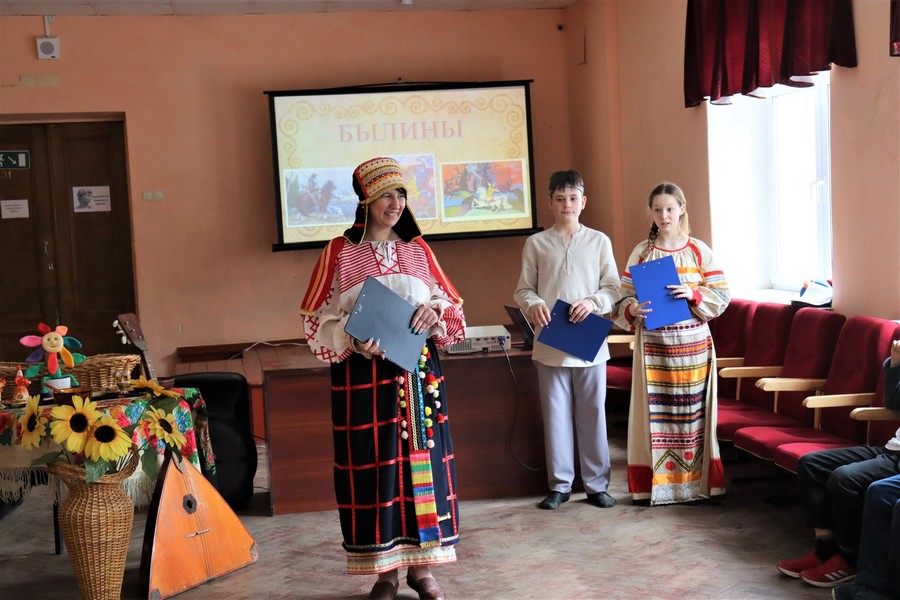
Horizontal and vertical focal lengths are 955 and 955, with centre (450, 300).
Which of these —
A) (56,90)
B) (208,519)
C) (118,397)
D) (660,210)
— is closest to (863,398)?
(660,210)

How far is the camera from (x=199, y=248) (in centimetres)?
730

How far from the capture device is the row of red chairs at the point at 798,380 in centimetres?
387

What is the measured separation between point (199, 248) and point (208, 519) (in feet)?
12.6

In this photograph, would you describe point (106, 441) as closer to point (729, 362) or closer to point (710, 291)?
point (710, 291)

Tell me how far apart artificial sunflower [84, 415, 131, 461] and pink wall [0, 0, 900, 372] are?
4.06 meters

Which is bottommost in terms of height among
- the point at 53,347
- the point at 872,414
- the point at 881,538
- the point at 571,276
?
the point at 881,538

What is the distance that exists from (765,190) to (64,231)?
16.5 ft

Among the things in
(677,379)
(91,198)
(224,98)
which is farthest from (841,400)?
(91,198)

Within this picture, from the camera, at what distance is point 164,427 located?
3.58 m

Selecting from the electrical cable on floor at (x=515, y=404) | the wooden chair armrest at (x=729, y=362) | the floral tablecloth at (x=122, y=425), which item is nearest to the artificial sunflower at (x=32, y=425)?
the floral tablecloth at (x=122, y=425)

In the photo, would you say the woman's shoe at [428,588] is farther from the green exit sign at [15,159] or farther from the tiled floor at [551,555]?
the green exit sign at [15,159]

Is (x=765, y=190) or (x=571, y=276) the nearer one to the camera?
(x=571, y=276)

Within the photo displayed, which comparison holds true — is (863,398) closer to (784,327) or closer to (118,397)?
(784,327)

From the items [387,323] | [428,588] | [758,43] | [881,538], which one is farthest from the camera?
[758,43]
